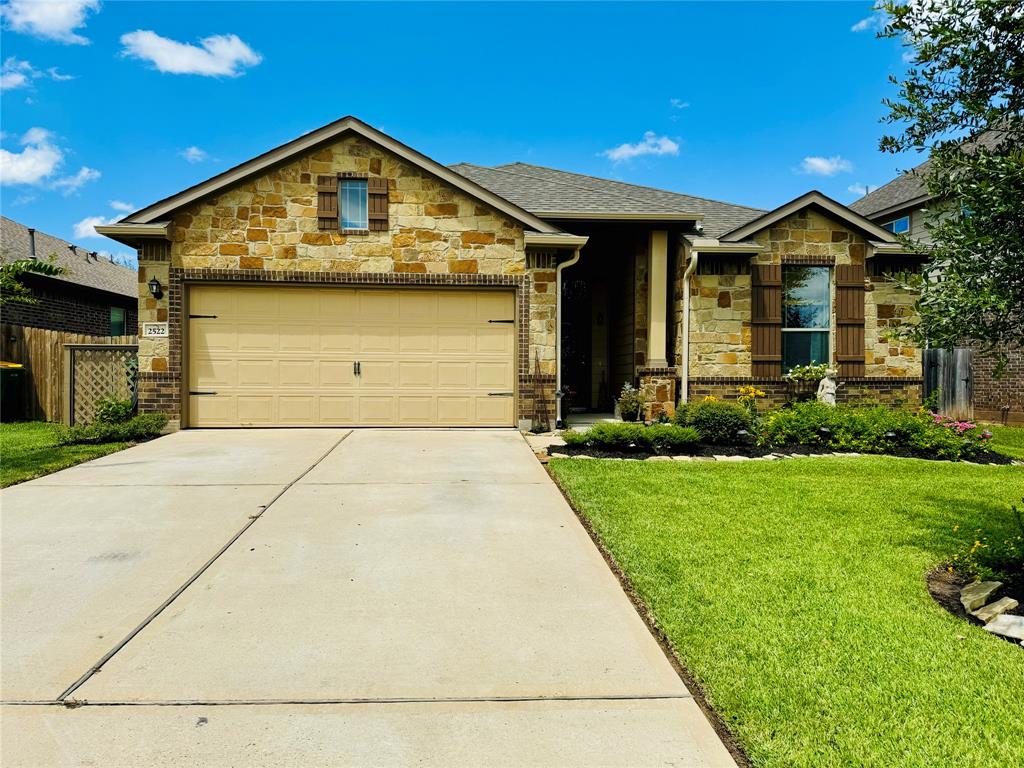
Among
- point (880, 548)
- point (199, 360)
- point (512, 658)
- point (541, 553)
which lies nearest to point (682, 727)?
point (512, 658)

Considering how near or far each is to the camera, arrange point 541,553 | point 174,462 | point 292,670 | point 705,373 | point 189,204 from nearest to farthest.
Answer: point 292,670, point 541,553, point 174,462, point 189,204, point 705,373

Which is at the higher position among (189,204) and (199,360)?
(189,204)

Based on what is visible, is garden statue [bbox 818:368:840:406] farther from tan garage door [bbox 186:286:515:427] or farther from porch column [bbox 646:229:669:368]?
tan garage door [bbox 186:286:515:427]

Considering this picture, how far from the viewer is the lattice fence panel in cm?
1012

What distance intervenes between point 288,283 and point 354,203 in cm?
172

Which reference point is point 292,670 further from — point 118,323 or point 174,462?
point 118,323

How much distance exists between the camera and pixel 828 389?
10.2 m

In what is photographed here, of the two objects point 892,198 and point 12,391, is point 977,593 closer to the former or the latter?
point 12,391

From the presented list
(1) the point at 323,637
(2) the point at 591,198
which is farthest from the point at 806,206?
(1) the point at 323,637

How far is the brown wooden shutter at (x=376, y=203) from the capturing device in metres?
9.76

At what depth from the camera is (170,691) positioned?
8.34ft

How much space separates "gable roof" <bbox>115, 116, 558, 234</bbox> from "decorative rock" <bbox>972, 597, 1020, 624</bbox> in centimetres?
793

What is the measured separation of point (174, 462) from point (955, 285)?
7784 millimetres

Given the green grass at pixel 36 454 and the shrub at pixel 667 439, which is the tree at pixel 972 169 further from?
the green grass at pixel 36 454
